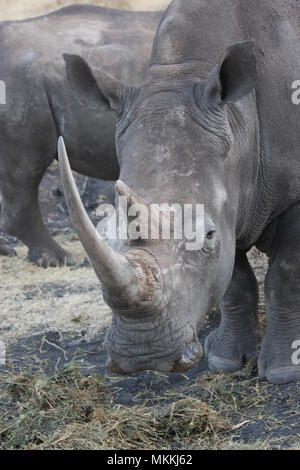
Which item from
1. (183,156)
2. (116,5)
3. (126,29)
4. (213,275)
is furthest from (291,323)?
(116,5)

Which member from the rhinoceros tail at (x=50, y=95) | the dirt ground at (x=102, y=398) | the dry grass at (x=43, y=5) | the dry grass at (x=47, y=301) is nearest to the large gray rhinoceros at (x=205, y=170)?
the dirt ground at (x=102, y=398)

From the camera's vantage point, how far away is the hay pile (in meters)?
4.68

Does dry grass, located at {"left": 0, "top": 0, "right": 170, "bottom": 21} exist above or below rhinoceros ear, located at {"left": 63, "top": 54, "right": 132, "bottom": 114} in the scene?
above

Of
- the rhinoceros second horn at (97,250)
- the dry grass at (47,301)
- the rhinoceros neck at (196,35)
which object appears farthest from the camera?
the dry grass at (47,301)

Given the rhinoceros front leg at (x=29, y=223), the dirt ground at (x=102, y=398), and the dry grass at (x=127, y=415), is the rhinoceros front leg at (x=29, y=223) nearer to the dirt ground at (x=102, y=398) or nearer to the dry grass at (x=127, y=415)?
the dirt ground at (x=102, y=398)

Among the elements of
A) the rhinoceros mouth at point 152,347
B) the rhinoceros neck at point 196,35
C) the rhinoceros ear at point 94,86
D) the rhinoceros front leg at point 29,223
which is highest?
the rhinoceros neck at point 196,35

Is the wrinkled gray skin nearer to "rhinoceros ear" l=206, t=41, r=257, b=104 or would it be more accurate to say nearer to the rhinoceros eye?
"rhinoceros ear" l=206, t=41, r=257, b=104

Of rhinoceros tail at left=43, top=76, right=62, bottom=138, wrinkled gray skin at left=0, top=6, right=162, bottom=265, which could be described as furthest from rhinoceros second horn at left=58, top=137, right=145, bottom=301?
rhinoceros tail at left=43, top=76, right=62, bottom=138

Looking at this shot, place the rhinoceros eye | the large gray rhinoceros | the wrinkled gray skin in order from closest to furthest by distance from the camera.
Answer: the large gray rhinoceros < the rhinoceros eye < the wrinkled gray skin

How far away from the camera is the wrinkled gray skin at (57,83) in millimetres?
8461

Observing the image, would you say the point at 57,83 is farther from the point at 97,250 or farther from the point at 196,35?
the point at 97,250

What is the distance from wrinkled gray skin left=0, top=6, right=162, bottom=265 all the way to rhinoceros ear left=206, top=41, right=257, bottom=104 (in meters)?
3.58

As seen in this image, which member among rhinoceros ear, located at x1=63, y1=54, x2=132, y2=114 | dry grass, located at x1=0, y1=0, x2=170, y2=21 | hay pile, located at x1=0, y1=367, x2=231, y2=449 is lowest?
hay pile, located at x1=0, y1=367, x2=231, y2=449

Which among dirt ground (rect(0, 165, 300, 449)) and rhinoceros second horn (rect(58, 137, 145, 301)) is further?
dirt ground (rect(0, 165, 300, 449))
